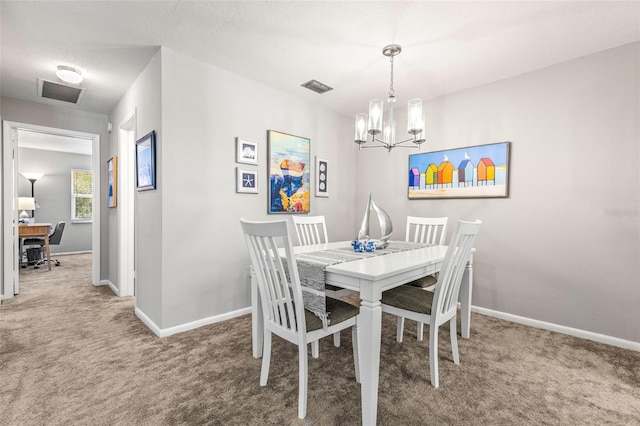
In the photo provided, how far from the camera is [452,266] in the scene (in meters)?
1.66

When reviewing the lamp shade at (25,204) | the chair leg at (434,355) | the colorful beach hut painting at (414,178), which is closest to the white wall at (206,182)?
the colorful beach hut painting at (414,178)

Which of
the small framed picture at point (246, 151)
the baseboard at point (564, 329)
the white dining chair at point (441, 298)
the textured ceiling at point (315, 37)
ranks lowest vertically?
the baseboard at point (564, 329)

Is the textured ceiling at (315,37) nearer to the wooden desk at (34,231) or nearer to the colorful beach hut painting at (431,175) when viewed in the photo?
the colorful beach hut painting at (431,175)

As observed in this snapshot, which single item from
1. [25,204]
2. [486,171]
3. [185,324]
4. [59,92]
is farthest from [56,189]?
[486,171]

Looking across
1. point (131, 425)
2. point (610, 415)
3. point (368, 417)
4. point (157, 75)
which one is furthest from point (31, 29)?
point (610, 415)

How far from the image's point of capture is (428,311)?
1.73 m

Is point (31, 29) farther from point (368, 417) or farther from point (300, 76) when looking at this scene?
point (368, 417)

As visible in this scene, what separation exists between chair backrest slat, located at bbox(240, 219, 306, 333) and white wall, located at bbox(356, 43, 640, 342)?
2363 millimetres

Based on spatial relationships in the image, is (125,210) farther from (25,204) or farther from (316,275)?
(25,204)

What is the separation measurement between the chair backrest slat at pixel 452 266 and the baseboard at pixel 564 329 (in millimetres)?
1457

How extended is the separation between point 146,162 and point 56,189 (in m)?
6.05

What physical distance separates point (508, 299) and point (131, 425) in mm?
3082

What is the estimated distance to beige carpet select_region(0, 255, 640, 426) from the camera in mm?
1487

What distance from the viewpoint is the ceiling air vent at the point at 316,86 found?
3030mm
